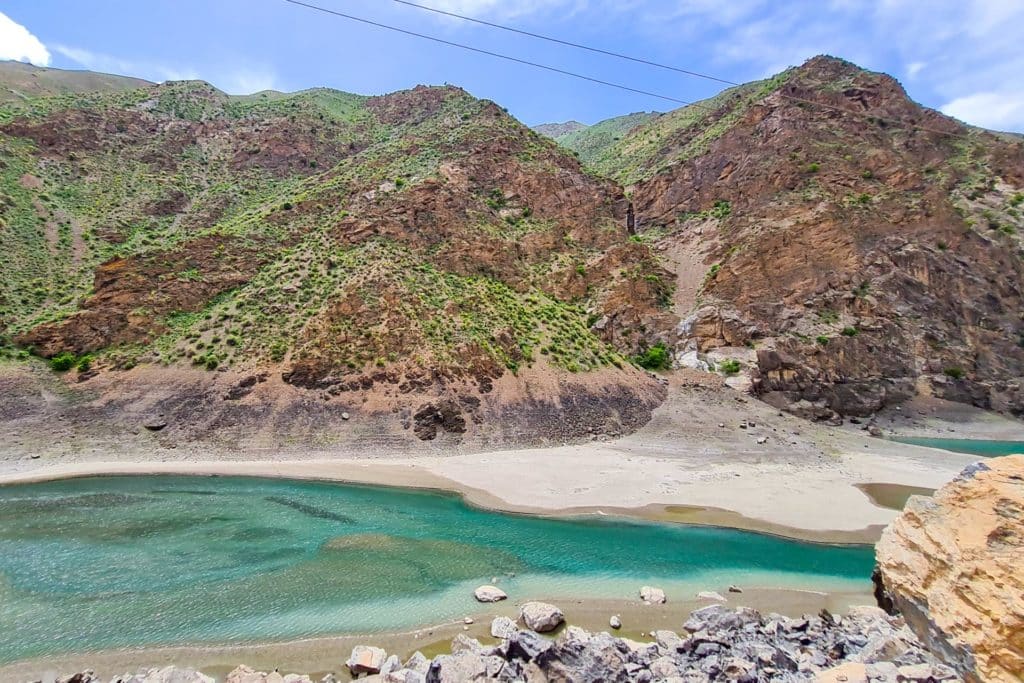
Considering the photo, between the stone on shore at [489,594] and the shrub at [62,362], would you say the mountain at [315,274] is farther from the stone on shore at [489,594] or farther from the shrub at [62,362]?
the stone on shore at [489,594]

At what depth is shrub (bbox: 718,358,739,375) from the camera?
39250 millimetres

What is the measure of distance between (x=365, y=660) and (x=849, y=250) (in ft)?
168

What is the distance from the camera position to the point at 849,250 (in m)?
44.3

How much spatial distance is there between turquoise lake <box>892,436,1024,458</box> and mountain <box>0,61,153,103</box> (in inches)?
4049

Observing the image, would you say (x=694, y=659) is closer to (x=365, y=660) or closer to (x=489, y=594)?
(x=489, y=594)

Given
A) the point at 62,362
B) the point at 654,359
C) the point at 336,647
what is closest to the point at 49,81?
the point at 62,362

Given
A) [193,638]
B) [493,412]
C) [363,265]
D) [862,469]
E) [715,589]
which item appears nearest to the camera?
[193,638]

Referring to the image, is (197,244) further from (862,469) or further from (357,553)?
(862,469)

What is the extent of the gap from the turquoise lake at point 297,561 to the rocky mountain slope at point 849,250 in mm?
25977

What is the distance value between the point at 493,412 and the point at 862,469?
21.0 meters

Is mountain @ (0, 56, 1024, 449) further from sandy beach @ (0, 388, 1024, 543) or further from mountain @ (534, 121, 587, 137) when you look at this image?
mountain @ (534, 121, 587, 137)

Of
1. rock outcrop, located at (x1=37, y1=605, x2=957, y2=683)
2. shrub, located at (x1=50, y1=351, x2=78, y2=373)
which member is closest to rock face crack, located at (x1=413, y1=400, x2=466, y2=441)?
rock outcrop, located at (x1=37, y1=605, x2=957, y2=683)

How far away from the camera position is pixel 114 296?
107ft

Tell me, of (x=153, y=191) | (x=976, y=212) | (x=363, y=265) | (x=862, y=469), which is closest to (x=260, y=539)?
(x=363, y=265)
